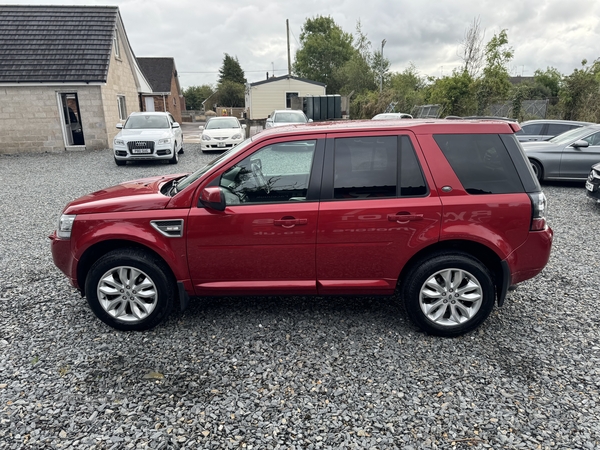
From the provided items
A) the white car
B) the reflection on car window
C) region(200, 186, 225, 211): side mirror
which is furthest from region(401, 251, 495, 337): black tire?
the white car

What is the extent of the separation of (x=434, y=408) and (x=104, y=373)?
2473 millimetres

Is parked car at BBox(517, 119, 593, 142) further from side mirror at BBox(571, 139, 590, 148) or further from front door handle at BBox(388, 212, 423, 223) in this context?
front door handle at BBox(388, 212, 423, 223)

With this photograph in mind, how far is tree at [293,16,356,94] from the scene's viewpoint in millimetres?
62500

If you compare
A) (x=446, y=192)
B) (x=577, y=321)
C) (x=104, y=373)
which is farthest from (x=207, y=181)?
(x=577, y=321)

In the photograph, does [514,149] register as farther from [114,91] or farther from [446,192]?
[114,91]

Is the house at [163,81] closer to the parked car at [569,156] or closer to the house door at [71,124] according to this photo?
the house door at [71,124]

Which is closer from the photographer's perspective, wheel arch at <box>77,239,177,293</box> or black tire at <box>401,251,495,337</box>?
black tire at <box>401,251,495,337</box>

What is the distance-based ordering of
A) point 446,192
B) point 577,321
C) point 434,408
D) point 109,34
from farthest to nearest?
1. point 109,34
2. point 577,321
3. point 446,192
4. point 434,408

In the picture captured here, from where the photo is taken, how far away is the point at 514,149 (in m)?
3.52

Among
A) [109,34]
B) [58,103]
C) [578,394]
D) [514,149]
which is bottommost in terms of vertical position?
[578,394]

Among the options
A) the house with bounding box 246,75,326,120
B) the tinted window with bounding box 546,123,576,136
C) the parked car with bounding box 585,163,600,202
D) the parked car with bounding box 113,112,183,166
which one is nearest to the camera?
the parked car with bounding box 585,163,600,202

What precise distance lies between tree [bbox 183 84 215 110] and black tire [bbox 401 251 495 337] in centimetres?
6558

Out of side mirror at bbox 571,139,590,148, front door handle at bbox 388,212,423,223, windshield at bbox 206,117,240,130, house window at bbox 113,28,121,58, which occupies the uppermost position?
house window at bbox 113,28,121,58

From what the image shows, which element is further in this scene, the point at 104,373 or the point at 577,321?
the point at 577,321
